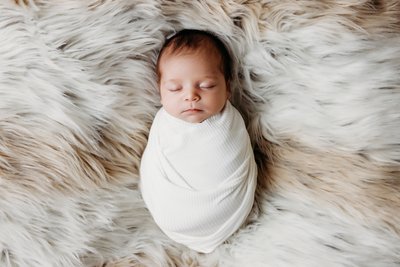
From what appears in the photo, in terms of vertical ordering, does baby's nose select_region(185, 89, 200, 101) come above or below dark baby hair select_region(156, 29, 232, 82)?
below

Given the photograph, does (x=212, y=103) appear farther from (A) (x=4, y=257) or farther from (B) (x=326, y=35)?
(A) (x=4, y=257)

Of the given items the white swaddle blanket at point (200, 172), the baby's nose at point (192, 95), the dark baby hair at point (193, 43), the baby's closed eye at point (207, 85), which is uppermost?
the dark baby hair at point (193, 43)

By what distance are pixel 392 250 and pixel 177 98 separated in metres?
0.38

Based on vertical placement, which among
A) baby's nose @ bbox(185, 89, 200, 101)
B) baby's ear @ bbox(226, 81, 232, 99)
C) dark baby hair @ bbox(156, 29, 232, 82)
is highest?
dark baby hair @ bbox(156, 29, 232, 82)

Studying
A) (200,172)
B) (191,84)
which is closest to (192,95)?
(191,84)

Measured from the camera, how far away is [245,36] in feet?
3.16

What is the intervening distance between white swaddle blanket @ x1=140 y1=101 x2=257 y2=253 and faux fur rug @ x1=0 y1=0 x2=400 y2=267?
0.12ft

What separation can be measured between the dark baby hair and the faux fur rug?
15 millimetres

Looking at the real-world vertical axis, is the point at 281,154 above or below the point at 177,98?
below

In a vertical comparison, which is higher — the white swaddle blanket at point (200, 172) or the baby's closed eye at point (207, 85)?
the baby's closed eye at point (207, 85)

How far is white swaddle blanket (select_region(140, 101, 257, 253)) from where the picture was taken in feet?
3.22

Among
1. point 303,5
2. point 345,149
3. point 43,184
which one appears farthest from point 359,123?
point 43,184

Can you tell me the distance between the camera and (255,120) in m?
1.02

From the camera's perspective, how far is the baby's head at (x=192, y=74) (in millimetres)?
949
